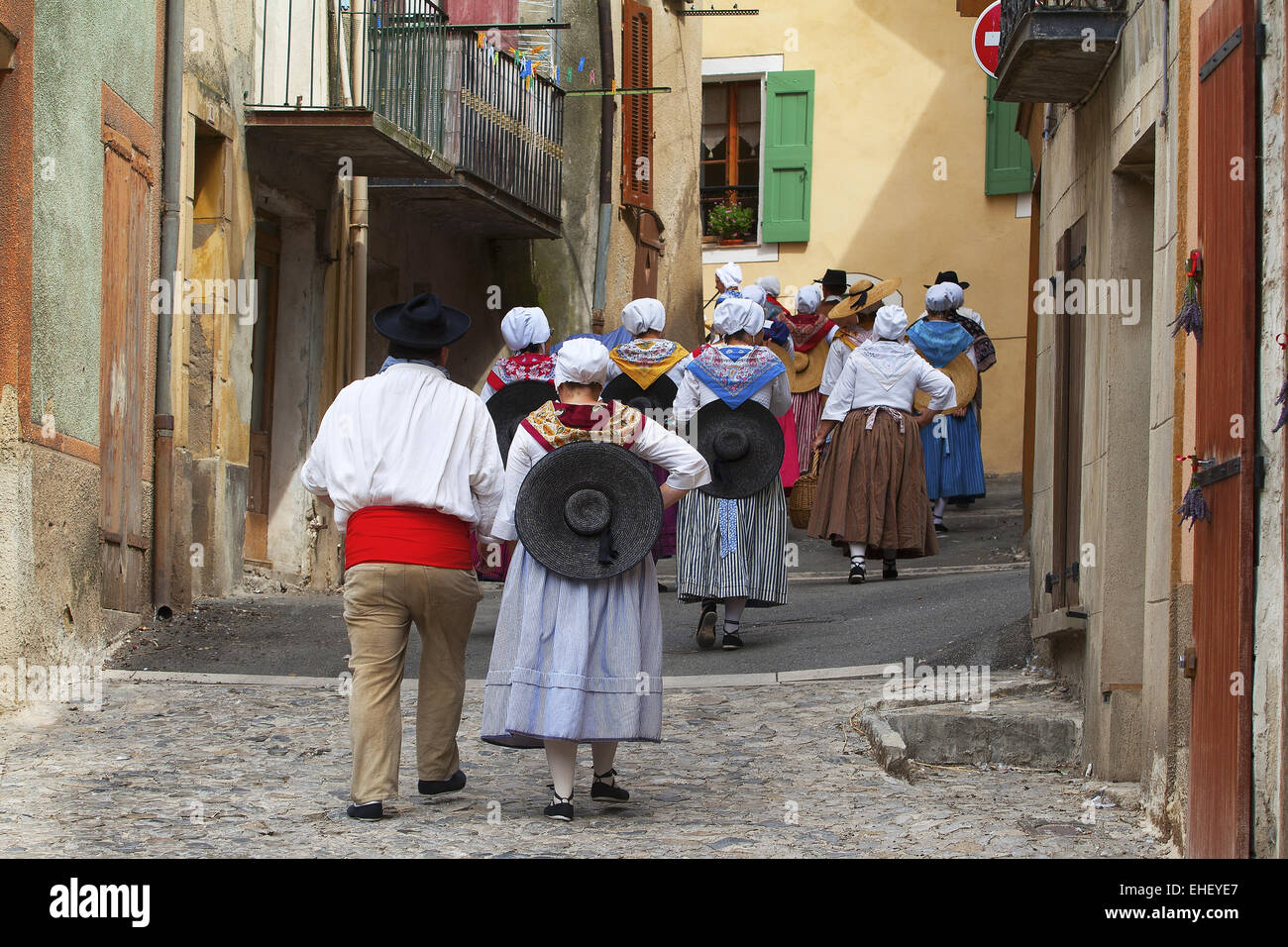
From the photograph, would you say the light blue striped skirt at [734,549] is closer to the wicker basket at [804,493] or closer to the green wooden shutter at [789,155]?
the wicker basket at [804,493]

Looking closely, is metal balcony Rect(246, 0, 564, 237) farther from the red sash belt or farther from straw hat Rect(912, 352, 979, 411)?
the red sash belt

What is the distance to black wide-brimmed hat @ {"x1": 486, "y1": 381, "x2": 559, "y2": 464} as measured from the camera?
454 inches

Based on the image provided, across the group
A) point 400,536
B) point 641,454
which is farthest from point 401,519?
point 641,454

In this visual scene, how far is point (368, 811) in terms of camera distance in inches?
264

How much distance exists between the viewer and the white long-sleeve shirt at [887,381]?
13.8m

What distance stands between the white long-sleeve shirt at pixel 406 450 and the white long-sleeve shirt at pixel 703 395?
163 inches

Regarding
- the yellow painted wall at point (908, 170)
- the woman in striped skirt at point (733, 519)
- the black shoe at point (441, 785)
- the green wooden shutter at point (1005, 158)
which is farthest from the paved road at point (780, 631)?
the green wooden shutter at point (1005, 158)

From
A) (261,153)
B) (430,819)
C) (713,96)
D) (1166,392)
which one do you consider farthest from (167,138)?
(713,96)

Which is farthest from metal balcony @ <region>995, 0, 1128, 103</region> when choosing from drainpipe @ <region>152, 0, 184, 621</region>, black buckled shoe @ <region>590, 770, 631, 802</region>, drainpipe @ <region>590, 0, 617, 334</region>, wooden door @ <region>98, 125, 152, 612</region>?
drainpipe @ <region>590, 0, 617, 334</region>

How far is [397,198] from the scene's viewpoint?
16562 mm

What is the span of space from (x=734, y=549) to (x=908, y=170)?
14.9 meters

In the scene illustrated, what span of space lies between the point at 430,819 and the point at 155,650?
14.7ft

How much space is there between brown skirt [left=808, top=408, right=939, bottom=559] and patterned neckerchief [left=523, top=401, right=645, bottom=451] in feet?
23.0

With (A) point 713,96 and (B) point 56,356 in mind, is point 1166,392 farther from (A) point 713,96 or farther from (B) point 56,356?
(A) point 713,96
